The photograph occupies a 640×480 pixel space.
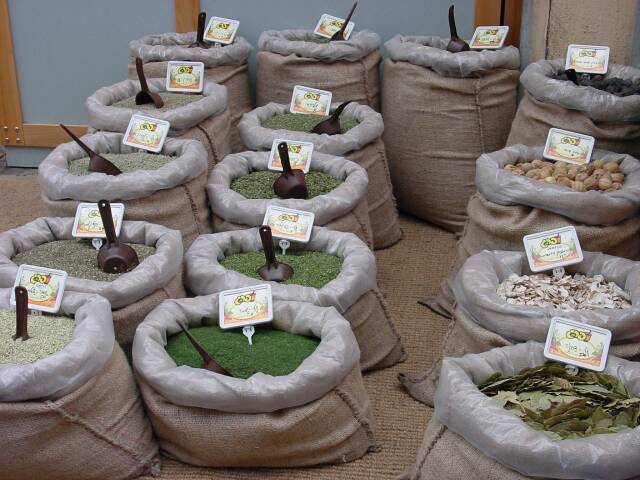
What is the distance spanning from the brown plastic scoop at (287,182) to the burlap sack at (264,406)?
0.56 m

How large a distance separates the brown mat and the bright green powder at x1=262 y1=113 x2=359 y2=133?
1.52 feet

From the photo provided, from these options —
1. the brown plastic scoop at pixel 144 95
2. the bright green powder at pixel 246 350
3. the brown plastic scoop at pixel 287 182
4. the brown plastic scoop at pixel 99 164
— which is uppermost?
the brown plastic scoop at pixel 144 95

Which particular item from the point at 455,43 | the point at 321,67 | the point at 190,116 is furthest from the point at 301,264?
the point at 455,43

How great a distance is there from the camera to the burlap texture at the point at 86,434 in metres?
1.67

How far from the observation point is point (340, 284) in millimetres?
2035

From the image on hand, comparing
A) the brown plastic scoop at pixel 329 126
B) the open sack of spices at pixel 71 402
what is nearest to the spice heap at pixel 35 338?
the open sack of spices at pixel 71 402

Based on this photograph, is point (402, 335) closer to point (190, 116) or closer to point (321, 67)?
point (190, 116)

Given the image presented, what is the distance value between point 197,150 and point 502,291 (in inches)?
39.0

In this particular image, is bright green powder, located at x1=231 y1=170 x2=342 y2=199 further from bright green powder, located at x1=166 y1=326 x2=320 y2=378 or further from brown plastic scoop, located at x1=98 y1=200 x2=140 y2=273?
bright green powder, located at x1=166 y1=326 x2=320 y2=378

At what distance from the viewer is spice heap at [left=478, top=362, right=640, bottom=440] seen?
5.10ft

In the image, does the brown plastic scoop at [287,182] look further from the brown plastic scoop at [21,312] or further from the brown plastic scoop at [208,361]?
the brown plastic scoop at [21,312]

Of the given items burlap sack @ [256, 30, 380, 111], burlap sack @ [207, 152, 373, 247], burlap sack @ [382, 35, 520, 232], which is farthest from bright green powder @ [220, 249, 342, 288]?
burlap sack @ [256, 30, 380, 111]

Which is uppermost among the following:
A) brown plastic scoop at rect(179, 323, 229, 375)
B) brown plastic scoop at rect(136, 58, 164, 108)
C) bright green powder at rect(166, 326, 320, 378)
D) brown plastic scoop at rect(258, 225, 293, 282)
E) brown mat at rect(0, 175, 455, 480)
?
brown plastic scoop at rect(136, 58, 164, 108)

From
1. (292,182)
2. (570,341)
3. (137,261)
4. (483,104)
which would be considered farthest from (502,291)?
(483,104)
